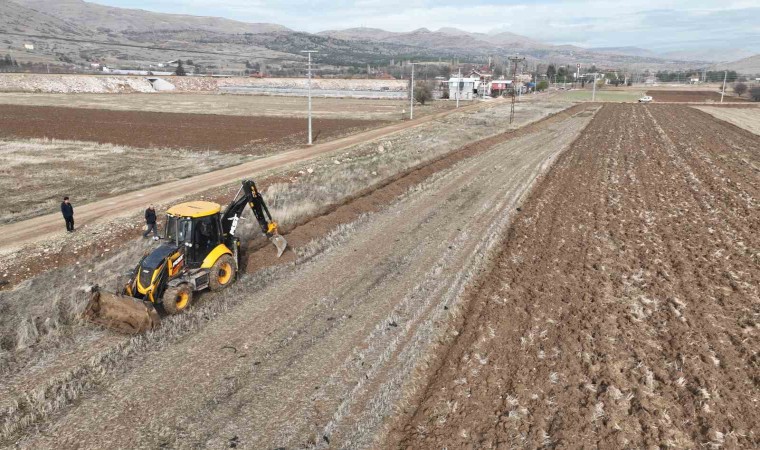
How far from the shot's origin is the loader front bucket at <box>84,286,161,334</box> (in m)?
11.9

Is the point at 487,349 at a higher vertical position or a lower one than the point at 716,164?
lower

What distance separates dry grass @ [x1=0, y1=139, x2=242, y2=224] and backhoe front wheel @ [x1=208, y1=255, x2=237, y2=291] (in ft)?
49.8

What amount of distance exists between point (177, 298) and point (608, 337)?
1062cm

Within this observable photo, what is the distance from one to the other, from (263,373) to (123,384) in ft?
9.04

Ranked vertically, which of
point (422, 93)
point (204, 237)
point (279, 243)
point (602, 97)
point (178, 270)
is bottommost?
point (279, 243)

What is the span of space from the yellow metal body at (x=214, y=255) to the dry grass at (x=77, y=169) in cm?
1529

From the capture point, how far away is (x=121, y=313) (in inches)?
477

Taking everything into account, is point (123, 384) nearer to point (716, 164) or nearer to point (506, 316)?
point (506, 316)

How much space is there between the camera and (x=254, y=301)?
13805 millimetres

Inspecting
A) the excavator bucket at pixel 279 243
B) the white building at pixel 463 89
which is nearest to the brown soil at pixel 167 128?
the excavator bucket at pixel 279 243

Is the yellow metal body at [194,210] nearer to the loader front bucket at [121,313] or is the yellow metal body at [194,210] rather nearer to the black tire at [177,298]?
the black tire at [177,298]

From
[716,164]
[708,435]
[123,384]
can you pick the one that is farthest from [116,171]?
[716,164]

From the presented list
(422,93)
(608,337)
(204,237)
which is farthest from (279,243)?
(422,93)

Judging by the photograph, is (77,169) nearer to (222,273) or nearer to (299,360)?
(222,273)
